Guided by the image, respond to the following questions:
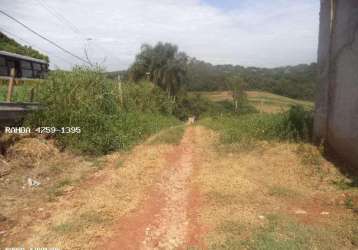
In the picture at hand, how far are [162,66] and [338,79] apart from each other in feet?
90.5

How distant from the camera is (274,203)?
17.5ft

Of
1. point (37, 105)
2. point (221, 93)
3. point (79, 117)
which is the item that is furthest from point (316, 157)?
point (221, 93)

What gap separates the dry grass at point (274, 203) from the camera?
13.4ft

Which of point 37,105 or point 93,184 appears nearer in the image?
point 93,184

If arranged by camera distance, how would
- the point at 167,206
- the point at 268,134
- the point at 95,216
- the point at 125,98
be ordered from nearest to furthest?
the point at 95,216 < the point at 167,206 < the point at 268,134 < the point at 125,98

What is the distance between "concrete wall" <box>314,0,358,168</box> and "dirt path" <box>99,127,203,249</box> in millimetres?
3232

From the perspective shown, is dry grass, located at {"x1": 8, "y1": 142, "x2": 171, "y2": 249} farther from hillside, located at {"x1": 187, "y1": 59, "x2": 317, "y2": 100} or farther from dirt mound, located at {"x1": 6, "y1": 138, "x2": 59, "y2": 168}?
hillside, located at {"x1": 187, "y1": 59, "x2": 317, "y2": 100}

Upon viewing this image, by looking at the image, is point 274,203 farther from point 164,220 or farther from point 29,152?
point 29,152

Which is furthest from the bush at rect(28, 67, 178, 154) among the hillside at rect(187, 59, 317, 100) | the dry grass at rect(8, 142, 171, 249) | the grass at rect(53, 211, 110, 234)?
the hillside at rect(187, 59, 317, 100)

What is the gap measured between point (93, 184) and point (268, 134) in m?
5.21

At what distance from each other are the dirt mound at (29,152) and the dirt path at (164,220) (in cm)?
316

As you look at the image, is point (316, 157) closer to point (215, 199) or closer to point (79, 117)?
point (215, 199)

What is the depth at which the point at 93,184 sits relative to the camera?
21.8 ft

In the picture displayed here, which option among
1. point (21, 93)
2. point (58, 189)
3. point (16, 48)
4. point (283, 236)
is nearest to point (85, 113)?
point (21, 93)
